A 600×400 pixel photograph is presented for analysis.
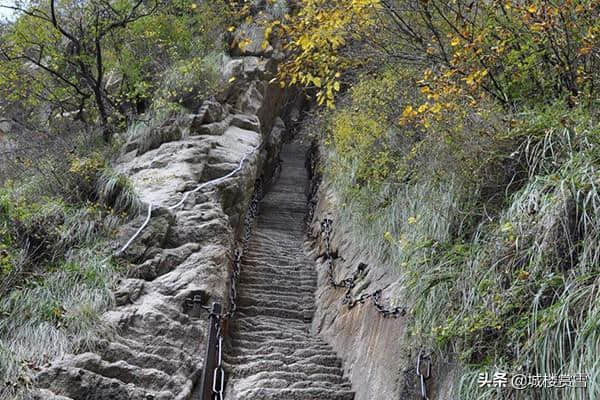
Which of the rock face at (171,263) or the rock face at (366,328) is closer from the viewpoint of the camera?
the rock face at (366,328)

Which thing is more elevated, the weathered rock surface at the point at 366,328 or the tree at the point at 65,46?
the tree at the point at 65,46

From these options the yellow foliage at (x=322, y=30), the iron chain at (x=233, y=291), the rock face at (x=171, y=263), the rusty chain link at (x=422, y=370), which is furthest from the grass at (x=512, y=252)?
the rock face at (x=171, y=263)

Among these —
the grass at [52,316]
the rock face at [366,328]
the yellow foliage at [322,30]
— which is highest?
the yellow foliage at [322,30]

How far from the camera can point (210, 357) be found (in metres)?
4.41

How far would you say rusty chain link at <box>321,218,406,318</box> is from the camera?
4938 mm

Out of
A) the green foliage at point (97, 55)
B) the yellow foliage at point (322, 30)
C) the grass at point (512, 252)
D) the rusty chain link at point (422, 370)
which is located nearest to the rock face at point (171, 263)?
the green foliage at point (97, 55)

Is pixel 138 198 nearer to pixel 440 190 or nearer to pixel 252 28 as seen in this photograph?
pixel 440 190

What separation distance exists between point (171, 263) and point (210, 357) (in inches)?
83.5

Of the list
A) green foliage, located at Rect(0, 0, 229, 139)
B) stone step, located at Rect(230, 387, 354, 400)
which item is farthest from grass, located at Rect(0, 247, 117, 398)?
green foliage, located at Rect(0, 0, 229, 139)

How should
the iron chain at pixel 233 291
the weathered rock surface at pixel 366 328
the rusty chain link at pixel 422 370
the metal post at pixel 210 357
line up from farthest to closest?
the weathered rock surface at pixel 366 328, the iron chain at pixel 233 291, the metal post at pixel 210 357, the rusty chain link at pixel 422 370

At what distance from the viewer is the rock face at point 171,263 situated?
4.55 metres

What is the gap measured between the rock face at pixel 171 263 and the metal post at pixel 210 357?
0.59m

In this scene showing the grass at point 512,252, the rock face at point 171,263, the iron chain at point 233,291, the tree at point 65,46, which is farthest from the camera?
the tree at point 65,46

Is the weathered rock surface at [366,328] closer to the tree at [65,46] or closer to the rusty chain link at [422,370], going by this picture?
the rusty chain link at [422,370]
